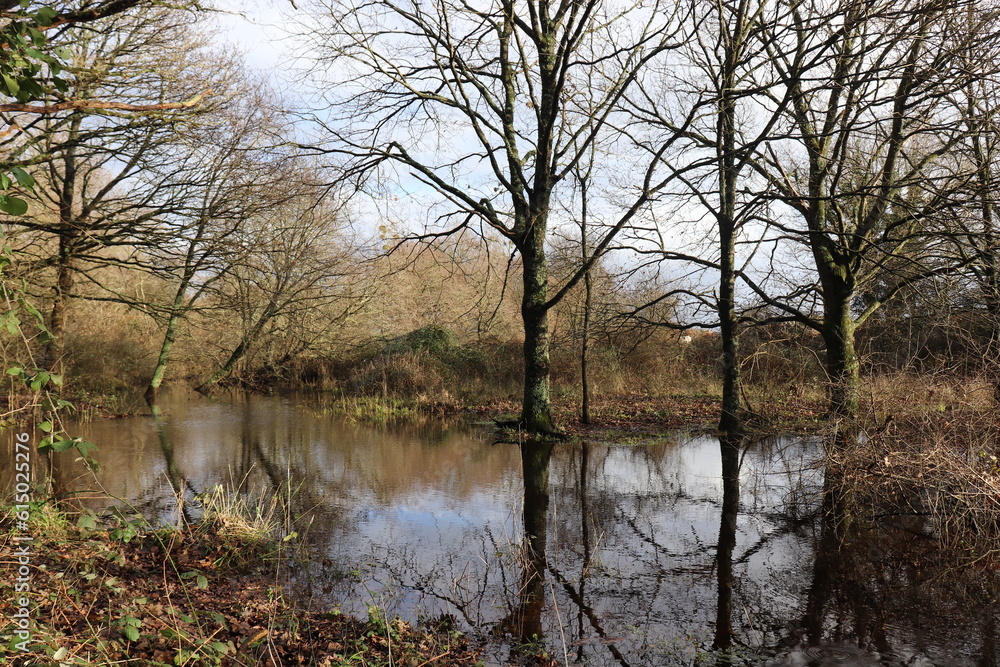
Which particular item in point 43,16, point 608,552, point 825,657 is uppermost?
point 43,16

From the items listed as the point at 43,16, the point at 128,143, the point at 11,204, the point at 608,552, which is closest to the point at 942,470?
the point at 608,552

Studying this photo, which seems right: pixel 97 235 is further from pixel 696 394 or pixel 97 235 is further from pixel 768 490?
pixel 696 394

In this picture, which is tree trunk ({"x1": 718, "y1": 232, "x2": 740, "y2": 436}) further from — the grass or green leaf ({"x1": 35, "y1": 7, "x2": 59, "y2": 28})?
green leaf ({"x1": 35, "y1": 7, "x2": 59, "y2": 28})

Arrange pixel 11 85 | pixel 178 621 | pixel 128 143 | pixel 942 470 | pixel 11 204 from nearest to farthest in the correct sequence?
pixel 11 204 < pixel 11 85 < pixel 178 621 < pixel 942 470 < pixel 128 143

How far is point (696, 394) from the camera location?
66.0 ft

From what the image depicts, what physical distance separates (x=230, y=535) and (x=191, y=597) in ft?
4.00

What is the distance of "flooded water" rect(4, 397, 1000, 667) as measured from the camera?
491 centimetres

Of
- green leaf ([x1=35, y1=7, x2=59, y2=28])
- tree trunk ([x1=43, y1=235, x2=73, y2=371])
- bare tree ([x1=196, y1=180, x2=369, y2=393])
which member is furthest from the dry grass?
bare tree ([x1=196, y1=180, x2=369, y2=393])

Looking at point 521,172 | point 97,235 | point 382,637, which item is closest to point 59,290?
point 97,235

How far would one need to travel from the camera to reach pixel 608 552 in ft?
22.2

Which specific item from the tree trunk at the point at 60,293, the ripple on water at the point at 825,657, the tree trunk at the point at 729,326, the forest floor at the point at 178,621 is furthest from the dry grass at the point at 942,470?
the tree trunk at the point at 60,293

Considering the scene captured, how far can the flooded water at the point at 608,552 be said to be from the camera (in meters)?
4.91

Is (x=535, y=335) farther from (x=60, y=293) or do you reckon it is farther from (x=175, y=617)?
(x=175, y=617)

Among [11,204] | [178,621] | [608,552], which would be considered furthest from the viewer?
[608,552]
